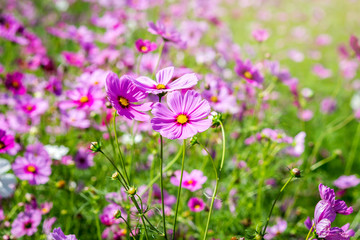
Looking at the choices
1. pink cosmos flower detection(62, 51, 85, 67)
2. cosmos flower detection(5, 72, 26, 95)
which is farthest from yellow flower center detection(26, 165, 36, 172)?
pink cosmos flower detection(62, 51, 85, 67)

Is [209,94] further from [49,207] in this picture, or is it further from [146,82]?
[49,207]

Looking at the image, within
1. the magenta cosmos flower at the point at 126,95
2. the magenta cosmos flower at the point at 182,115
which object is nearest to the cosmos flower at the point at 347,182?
the magenta cosmos flower at the point at 182,115

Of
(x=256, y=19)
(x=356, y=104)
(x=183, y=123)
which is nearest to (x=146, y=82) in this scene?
(x=183, y=123)

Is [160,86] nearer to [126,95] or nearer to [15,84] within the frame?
[126,95]

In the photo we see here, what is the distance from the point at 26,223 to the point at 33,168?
195 mm

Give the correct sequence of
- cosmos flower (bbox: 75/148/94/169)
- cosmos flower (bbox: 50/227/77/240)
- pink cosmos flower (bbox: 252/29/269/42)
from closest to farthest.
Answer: cosmos flower (bbox: 50/227/77/240), cosmos flower (bbox: 75/148/94/169), pink cosmos flower (bbox: 252/29/269/42)

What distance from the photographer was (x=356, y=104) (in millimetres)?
2037

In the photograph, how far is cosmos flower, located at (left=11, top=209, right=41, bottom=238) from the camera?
1.05m

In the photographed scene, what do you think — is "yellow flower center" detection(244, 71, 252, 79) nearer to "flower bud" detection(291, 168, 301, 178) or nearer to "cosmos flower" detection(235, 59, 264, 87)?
"cosmos flower" detection(235, 59, 264, 87)

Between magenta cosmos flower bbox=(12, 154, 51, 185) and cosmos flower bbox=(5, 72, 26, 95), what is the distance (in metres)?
0.43

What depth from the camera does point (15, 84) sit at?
57.7 inches

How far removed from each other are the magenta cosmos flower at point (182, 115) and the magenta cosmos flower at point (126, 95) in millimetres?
46

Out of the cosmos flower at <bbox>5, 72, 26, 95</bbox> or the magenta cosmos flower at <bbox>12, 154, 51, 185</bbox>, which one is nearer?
the magenta cosmos flower at <bbox>12, 154, 51, 185</bbox>

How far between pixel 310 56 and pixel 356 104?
79.2 inches
